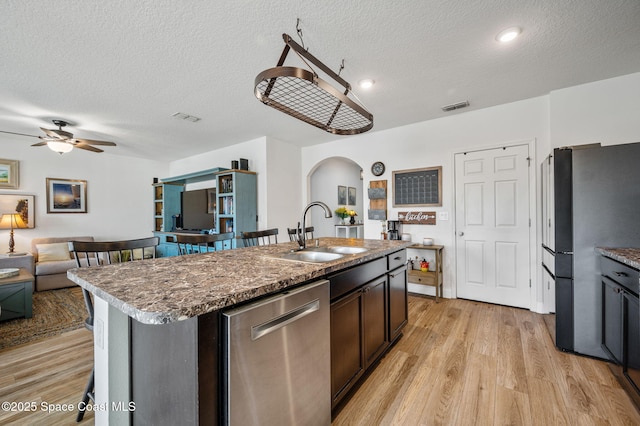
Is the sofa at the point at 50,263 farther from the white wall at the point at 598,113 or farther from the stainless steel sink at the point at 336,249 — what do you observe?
the white wall at the point at 598,113

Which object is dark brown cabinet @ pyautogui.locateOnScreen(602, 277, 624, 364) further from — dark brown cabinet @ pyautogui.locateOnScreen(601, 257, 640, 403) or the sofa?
the sofa

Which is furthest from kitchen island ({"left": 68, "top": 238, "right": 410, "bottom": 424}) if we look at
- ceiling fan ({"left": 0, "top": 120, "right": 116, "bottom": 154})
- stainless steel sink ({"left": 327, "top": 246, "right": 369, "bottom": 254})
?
ceiling fan ({"left": 0, "top": 120, "right": 116, "bottom": 154})

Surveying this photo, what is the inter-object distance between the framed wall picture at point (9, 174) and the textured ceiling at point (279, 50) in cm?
163

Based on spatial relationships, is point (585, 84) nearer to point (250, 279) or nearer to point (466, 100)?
point (466, 100)

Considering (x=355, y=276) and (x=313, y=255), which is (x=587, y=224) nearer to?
(x=355, y=276)

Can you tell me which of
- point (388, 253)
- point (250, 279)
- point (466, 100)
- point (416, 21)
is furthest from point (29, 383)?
point (466, 100)

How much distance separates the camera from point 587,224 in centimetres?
209

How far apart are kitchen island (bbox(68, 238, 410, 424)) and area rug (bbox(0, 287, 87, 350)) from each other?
2146 millimetres

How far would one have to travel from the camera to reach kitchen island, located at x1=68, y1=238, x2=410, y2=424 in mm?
865

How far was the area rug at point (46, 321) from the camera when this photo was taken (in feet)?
8.66

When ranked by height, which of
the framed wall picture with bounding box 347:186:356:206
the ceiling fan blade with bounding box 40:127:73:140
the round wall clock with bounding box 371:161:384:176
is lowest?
the framed wall picture with bounding box 347:186:356:206

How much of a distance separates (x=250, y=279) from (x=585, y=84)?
3813 millimetres

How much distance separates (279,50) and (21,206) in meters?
5.57

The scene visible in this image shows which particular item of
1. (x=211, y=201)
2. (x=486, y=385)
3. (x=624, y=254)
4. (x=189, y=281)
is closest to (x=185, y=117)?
(x=211, y=201)
